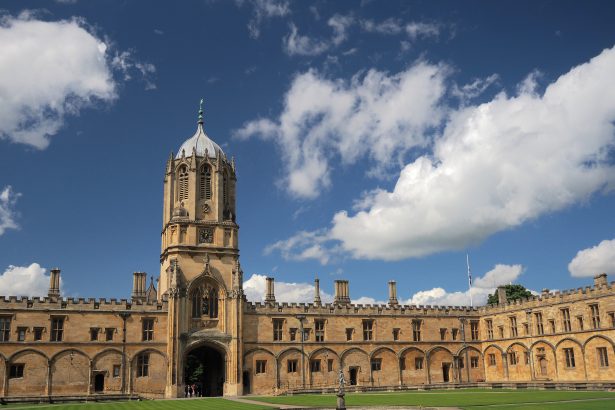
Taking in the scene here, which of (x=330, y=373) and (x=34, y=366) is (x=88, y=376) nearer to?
(x=34, y=366)

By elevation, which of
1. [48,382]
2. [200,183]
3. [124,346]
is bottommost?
[48,382]

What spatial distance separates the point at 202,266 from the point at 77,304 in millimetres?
10898

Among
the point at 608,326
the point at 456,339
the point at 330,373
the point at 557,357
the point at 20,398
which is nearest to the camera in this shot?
the point at 20,398

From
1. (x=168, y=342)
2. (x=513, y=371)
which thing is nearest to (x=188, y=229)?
(x=168, y=342)

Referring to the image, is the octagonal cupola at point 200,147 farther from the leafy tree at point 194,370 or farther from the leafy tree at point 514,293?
the leafy tree at point 514,293

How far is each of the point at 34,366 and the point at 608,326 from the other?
4571 cm

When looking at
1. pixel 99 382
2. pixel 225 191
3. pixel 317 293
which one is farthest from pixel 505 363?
pixel 99 382

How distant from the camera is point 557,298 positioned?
180 feet

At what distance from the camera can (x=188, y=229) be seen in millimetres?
56125

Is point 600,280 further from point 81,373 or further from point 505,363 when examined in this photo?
point 81,373

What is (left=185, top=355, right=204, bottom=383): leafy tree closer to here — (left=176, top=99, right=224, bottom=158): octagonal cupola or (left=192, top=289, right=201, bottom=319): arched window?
(left=192, top=289, right=201, bottom=319): arched window

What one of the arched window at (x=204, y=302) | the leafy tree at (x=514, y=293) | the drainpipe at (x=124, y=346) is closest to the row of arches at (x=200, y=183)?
the arched window at (x=204, y=302)

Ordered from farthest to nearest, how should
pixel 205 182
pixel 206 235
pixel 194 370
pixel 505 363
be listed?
pixel 194 370
pixel 505 363
pixel 205 182
pixel 206 235

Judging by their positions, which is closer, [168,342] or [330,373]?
[168,342]
